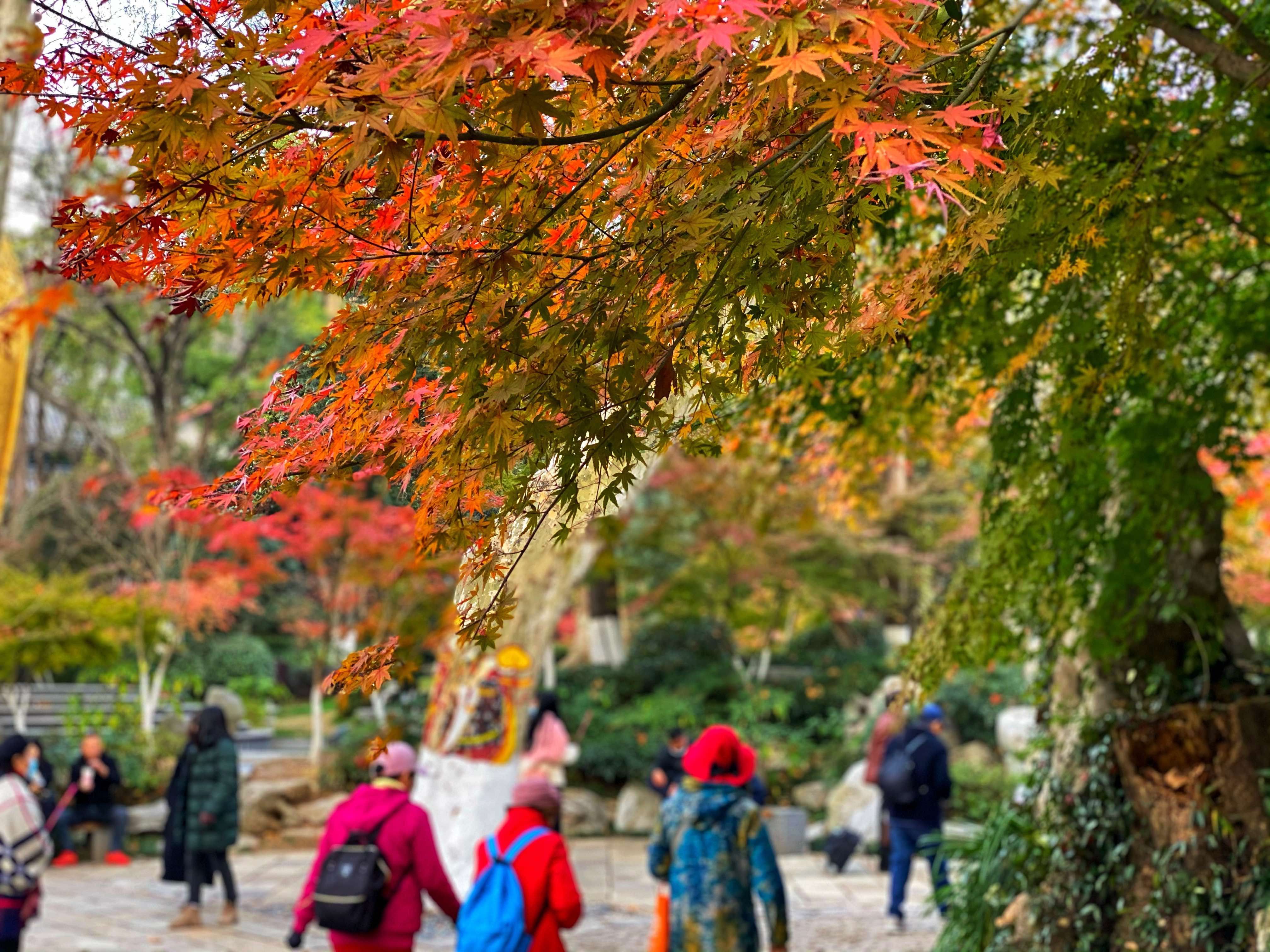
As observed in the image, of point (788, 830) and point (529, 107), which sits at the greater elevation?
point (529, 107)

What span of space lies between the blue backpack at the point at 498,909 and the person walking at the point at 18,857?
9.55 ft

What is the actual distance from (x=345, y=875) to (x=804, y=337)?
3.48 m

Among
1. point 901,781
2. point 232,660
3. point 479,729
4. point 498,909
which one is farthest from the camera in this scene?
point 232,660

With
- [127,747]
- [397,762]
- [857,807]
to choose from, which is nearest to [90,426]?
[127,747]

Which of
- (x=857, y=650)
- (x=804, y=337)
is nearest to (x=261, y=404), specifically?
(x=804, y=337)

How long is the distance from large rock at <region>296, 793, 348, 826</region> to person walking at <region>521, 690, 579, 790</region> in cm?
393

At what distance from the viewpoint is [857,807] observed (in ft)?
46.0

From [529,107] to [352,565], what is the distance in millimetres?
14078

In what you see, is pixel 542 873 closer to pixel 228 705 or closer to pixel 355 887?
pixel 355 887

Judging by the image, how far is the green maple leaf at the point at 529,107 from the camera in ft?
6.32

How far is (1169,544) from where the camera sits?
5.81 m

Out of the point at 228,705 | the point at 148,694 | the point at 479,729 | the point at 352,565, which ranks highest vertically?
the point at 352,565

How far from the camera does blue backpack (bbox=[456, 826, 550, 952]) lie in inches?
182

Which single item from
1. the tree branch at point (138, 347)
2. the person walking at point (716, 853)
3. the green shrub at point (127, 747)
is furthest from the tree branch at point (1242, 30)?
the green shrub at point (127, 747)
